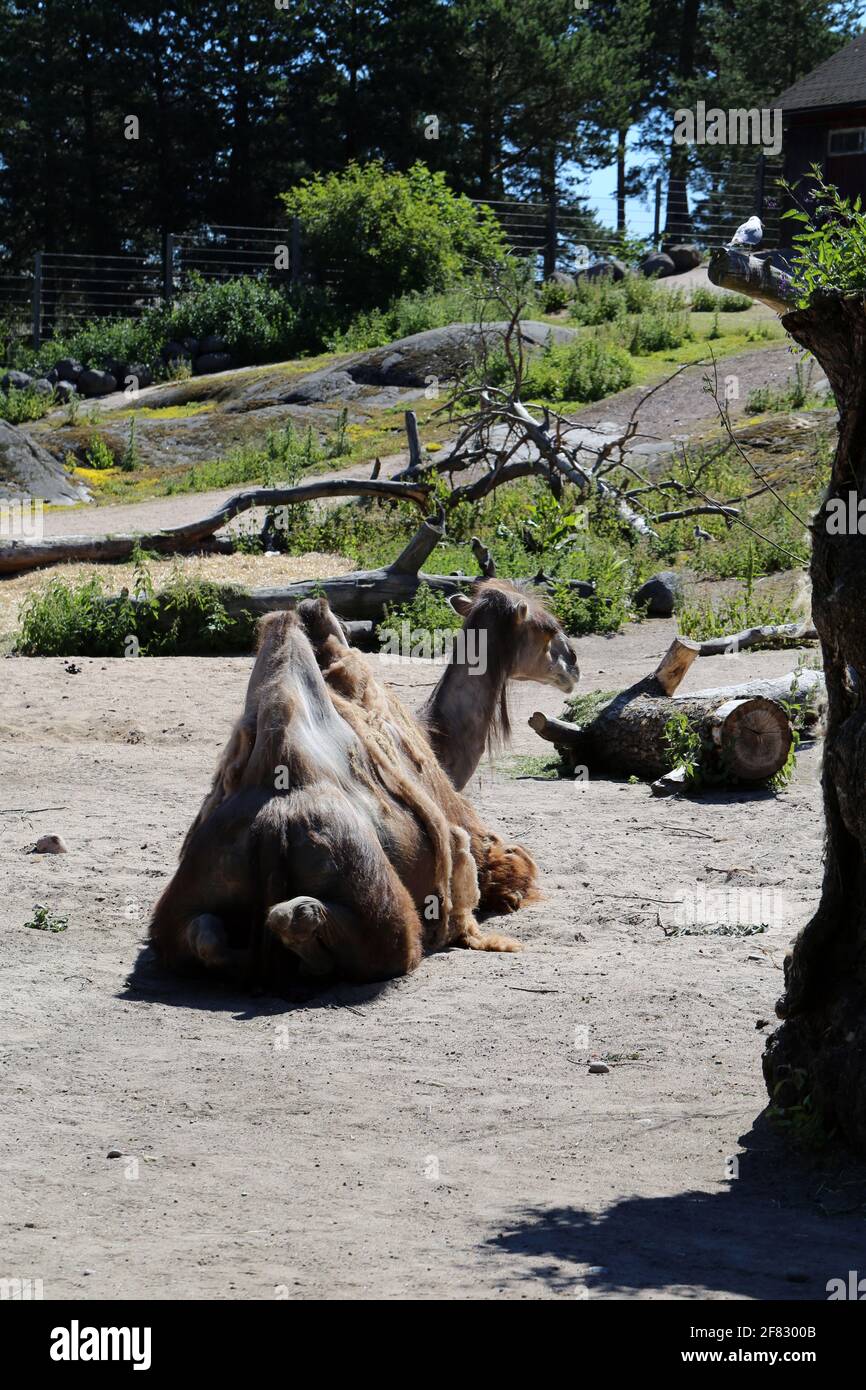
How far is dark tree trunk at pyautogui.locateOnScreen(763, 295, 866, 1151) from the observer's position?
15.1ft

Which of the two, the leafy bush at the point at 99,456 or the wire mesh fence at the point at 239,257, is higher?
the wire mesh fence at the point at 239,257

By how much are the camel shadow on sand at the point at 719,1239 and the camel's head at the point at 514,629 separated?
12.6 feet

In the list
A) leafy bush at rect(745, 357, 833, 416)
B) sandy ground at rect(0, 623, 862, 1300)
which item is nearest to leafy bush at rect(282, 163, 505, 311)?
leafy bush at rect(745, 357, 833, 416)

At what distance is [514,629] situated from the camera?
8.16 m

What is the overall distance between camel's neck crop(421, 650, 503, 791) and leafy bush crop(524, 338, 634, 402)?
17343mm

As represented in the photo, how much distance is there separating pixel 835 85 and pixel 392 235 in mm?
9643

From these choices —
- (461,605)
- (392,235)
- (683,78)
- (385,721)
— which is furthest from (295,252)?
(385,721)

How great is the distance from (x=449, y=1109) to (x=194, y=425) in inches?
896

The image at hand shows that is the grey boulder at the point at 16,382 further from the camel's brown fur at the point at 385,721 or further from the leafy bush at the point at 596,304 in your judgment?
the camel's brown fur at the point at 385,721

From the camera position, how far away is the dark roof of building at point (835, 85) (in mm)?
32150

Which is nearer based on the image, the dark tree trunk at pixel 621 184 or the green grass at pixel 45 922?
the green grass at pixel 45 922

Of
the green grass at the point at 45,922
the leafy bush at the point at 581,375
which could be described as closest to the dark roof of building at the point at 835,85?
the leafy bush at the point at 581,375

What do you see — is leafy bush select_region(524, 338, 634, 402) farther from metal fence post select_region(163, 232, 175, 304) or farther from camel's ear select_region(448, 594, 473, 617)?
camel's ear select_region(448, 594, 473, 617)

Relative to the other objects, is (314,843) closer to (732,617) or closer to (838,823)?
(838,823)
